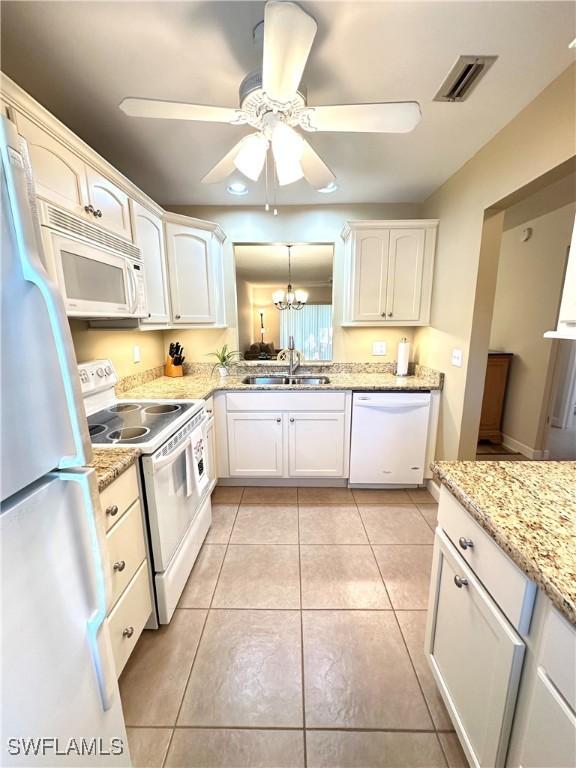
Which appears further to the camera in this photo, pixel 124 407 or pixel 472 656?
pixel 124 407

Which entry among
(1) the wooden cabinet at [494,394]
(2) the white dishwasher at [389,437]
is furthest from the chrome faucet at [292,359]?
(1) the wooden cabinet at [494,394]

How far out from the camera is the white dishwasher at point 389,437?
7.95ft

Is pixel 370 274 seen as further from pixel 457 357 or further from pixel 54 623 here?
pixel 54 623

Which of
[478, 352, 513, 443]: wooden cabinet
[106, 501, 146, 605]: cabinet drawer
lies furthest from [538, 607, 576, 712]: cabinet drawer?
[478, 352, 513, 443]: wooden cabinet

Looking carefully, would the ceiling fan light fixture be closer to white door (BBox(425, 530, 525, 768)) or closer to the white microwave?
the white microwave

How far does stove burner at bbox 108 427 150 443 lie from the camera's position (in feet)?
4.61

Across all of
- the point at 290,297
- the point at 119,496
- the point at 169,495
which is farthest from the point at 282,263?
the point at 119,496

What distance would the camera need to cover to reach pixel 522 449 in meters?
3.20

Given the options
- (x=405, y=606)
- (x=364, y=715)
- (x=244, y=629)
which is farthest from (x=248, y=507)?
(x=364, y=715)

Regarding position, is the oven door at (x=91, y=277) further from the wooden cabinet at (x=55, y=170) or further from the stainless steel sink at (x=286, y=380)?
the stainless steel sink at (x=286, y=380)

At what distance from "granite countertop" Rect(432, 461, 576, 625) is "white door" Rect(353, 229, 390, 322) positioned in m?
1.80

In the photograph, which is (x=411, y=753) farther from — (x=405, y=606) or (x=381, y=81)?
(x=381, y=81)

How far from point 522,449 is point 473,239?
2.44 m

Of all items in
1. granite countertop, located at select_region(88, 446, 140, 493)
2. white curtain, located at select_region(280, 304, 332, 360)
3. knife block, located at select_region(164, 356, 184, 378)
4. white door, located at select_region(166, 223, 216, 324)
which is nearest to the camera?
granite countertop, located at select_region(88, 446, 140, 493)
